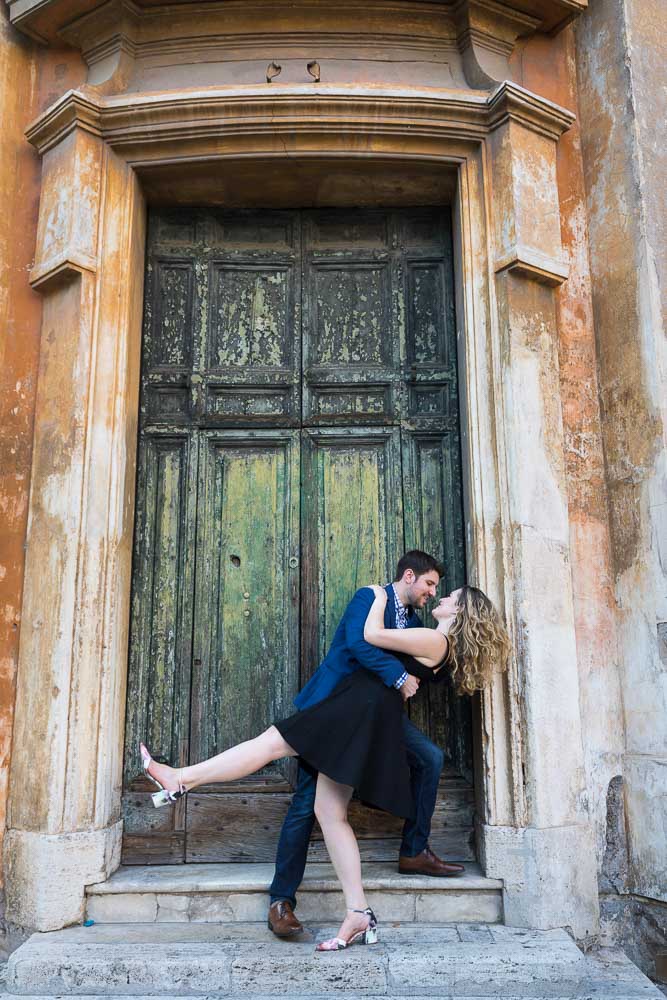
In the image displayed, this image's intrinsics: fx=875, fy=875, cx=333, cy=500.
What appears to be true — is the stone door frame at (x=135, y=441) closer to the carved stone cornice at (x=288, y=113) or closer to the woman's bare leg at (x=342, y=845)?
the carved stone cornice at (x=288, y=113)

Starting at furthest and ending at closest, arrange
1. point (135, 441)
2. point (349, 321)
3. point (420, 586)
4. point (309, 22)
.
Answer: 1. point (349, 321)
2. point (309, 22)
3. point (135, 441)
4. point (420, 586)

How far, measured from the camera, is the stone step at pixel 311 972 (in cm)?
344

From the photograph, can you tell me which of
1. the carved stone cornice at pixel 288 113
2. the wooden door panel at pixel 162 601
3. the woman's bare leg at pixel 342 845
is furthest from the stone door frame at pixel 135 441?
the woman's bare leg at pixel 342 845

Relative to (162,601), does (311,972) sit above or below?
below

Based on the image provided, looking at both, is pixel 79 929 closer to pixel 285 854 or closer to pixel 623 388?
pixel 285 854

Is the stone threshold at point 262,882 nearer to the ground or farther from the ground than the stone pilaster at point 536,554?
nearer to the ground

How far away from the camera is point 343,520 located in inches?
186

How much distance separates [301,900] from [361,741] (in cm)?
89

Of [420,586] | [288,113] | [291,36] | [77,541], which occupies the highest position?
[291,36]

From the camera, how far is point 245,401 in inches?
192

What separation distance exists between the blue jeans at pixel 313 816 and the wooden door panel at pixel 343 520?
717mm

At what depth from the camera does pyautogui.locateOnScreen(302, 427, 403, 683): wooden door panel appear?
15.2ft

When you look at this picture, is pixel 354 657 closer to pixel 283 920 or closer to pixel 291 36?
pixel 283 920

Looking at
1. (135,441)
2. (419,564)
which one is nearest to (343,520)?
(419,564)
